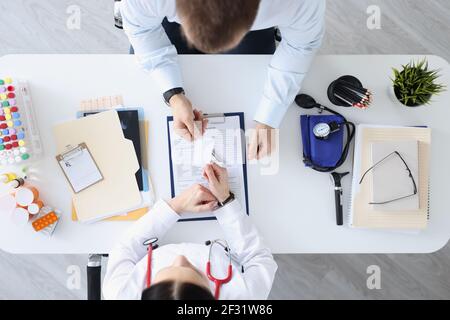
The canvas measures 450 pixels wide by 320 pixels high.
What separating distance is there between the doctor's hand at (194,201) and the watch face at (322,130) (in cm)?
32

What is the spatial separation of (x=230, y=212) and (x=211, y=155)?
0.16m

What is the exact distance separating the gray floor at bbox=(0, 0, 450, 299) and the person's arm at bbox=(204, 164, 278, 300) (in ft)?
2.18

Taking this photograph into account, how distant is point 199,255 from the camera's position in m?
0.91

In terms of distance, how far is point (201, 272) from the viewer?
878 mm

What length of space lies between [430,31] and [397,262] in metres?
1.05

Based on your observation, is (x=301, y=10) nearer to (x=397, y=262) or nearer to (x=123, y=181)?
(x=123, y=181)

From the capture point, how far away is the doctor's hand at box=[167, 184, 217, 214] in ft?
3.03

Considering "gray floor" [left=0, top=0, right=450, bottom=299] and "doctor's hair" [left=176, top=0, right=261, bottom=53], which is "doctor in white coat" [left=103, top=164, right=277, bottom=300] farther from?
"gray floor" [left=0, top=0, right=450, bottom=299]

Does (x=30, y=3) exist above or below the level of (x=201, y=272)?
above

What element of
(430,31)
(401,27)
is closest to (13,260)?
(401,27)

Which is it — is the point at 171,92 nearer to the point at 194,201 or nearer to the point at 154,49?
the point at 154,49

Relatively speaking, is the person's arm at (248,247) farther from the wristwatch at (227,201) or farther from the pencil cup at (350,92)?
the pencil cup at (350,92)
